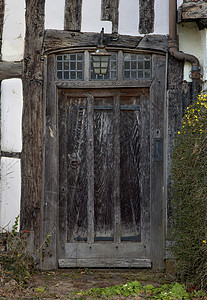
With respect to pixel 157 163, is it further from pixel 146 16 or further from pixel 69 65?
pixel 146 16

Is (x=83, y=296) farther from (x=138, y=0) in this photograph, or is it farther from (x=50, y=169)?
(x=138, y=0)

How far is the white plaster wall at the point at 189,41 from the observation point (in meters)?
6.20

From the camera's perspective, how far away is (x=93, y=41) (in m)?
6.27

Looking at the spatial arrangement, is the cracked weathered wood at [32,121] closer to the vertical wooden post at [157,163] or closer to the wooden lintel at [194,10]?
the vertical wooden post at [157,163]

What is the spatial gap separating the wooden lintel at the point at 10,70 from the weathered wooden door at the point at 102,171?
22.3 inches

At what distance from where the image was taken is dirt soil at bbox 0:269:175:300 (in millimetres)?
5221

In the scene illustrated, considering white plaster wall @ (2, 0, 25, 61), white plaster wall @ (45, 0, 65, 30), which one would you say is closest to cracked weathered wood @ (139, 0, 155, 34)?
white plaster wall @ (45, 0, 65, 30)

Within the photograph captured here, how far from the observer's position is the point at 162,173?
6.29 meters

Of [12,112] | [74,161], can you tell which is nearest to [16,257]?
[74,161]

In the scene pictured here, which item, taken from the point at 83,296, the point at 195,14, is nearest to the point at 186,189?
the point at 83,296

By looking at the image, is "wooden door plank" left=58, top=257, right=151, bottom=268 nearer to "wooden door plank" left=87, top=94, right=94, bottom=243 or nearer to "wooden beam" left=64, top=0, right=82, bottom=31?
"wooden door plank" left=87, top=94, right=94, bottom=243

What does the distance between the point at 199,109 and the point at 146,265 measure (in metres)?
2.09

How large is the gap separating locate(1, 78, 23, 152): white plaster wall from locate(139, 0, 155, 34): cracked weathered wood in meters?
1.62

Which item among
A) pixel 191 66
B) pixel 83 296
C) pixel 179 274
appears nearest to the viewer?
pixel 83 296
